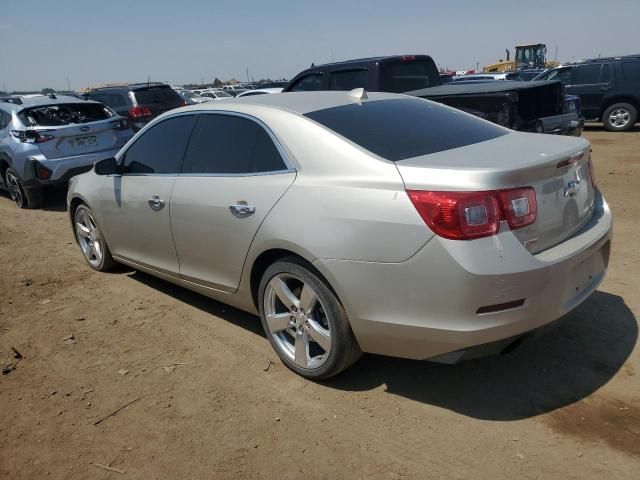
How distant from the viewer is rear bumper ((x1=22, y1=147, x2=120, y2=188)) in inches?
322

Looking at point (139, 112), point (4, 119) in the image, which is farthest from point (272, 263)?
point (139, 112)

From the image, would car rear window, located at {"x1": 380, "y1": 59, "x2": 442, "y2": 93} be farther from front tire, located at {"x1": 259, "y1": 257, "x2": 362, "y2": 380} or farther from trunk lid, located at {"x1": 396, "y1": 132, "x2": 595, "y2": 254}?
front tire, located at {"x1": 259, "y1": 257, "x2": 362, "y2": 380}

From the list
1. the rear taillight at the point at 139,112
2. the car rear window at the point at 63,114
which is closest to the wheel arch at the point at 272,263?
the car rear window at the point at 63,114

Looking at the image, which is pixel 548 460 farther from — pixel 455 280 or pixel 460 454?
pixel 455 280

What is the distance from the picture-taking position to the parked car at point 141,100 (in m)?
12.5

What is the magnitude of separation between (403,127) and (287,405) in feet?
5.74

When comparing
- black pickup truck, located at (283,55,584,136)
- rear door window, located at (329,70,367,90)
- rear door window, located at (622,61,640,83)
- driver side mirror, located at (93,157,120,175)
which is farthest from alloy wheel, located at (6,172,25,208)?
rear door window, located at (622,61,640,83)

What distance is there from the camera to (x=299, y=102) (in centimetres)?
363

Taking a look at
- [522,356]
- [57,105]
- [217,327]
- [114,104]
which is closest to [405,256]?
[522,356]

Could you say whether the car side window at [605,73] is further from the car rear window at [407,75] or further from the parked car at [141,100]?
the parked car at [141,100]

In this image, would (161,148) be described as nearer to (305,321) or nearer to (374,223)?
(305,321)

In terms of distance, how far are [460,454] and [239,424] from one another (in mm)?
1133

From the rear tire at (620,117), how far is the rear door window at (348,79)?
9.04 meters

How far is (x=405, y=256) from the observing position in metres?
2.58
